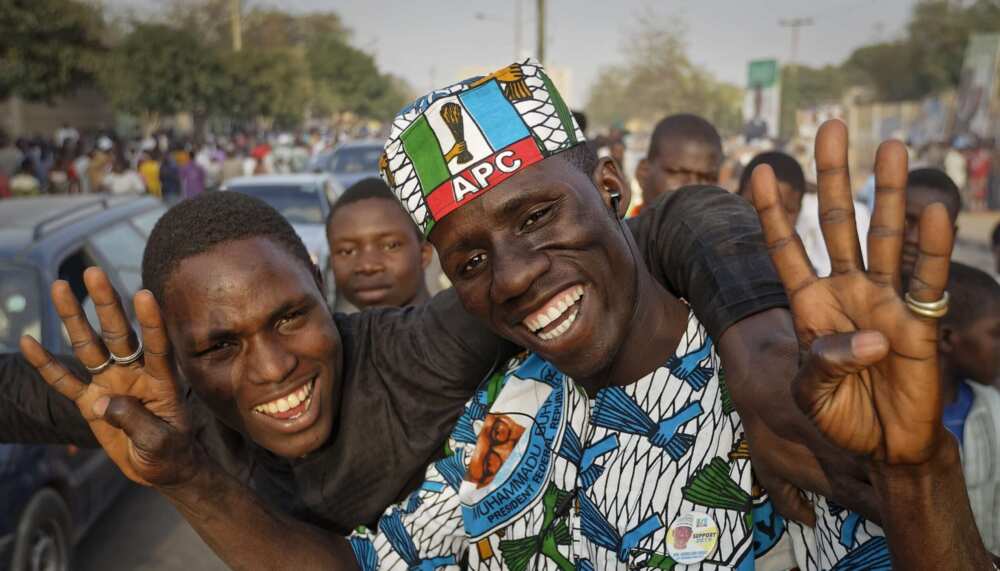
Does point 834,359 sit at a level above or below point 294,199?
above

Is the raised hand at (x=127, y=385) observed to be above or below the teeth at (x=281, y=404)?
above

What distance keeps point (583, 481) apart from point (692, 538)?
24cm

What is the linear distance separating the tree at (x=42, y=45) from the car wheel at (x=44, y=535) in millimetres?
19480

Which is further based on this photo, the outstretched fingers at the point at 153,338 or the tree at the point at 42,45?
A: the tree at the point at 42,45

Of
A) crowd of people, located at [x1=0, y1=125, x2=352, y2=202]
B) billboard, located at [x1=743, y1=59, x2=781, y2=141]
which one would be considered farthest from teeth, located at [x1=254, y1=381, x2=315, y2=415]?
billboard, located at [x1=743, y1=59, x2=781, y2=141]

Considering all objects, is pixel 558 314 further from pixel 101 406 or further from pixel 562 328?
pixel 101 406

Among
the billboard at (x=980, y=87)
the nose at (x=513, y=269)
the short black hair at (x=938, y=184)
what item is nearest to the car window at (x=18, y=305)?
the nose at (x=513, y=269)

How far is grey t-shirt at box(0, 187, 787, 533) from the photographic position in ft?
5.71

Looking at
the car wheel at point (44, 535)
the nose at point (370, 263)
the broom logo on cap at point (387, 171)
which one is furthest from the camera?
the nose at point (370, 263)

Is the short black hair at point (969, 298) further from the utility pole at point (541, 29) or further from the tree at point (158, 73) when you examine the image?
the tree at point (158, 73)

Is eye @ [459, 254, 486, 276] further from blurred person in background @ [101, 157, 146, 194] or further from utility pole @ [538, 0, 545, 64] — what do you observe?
utility pole @ [538, 0, 545, 64]

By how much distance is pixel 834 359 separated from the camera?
1072 mm

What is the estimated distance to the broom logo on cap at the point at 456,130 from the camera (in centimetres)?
156

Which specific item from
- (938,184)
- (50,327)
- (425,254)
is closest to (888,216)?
(425,254)
